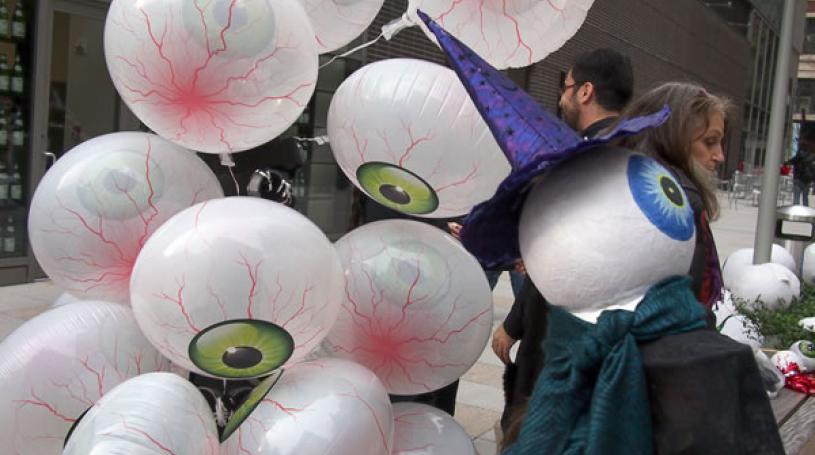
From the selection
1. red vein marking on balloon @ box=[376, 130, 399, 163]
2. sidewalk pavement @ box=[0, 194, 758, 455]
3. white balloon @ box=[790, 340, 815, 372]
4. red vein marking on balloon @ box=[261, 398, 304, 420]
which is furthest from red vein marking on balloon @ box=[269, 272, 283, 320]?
white balloon @ box=[790, 340, 815, 372]

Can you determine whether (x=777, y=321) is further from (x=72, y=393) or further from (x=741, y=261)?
(x=72, y=393)

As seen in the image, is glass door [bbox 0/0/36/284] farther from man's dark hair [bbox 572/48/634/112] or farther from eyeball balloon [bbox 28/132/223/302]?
man's dark hair [bbox 572/48/634/112]

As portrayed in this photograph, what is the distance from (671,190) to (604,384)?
0.37 metres

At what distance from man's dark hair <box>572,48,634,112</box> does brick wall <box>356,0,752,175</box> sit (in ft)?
13.2

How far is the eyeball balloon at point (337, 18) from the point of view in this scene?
87.8 inches

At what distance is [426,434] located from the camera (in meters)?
2.12

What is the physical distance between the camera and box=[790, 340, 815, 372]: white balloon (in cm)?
364

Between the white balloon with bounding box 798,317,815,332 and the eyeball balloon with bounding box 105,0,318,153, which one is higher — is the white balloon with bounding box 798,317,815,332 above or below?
below

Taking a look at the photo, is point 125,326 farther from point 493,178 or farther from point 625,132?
point 625,132

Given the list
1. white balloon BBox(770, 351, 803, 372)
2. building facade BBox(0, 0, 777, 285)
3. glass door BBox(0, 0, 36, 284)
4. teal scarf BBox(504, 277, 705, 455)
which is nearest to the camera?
teal scarf BBox(504, 277, 705, 455)

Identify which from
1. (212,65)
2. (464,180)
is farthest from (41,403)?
(464,180)

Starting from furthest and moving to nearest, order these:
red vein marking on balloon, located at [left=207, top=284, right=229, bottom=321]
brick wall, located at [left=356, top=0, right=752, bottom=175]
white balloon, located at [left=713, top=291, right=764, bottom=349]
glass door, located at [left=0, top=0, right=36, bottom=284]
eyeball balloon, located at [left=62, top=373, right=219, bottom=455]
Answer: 1. brick wall, located at [left=356, top=0, right=752, bottom=175]
2. glass door, located at [left=0, top=0, right=36, bottom=284]
3. white balloon, located at [left=713, top=291, right=764, bottom=349]
4. red vein marking on balloon, located at [left=207, top=284, right=229, bottom=321]
5. eyeball balloon, located at [left=62, top=373, right=219, bottom=455]

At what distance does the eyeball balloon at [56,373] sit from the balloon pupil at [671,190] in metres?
1.29

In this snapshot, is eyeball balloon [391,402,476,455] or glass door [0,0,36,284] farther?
glass door [0,0,36,284]
